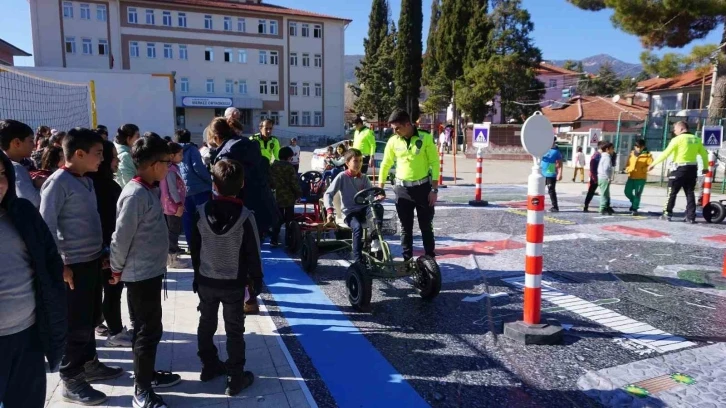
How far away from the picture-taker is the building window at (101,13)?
44194 mm

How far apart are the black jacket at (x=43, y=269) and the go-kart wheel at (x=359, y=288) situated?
9.15ft

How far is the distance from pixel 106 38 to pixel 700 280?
49.7 m

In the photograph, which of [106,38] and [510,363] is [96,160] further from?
[106,38]

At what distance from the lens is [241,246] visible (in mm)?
3518

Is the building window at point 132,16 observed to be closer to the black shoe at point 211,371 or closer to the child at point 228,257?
the child at point 228,257

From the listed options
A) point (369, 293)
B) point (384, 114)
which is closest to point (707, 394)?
point (369, 293)

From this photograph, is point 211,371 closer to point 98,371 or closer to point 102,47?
point 98,371

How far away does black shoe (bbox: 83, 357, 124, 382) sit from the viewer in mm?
3662

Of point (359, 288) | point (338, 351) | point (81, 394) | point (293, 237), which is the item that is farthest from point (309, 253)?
point (81, 394)

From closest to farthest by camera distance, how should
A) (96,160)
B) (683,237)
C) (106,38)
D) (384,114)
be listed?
(96,160) < (683,237) < (106,38) < (384,114)

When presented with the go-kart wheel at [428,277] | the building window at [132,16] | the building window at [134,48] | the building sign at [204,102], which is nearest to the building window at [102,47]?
the building window at [134,48]

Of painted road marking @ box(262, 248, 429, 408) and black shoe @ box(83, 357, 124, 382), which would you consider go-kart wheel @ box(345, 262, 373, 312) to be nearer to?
painted road marking @ box(262, 248, 429, 408)

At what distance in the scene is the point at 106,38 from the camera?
44.9m

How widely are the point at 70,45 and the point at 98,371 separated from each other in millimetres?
48836
